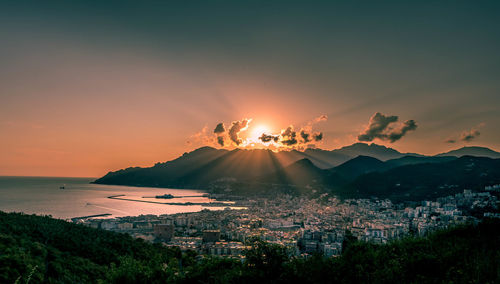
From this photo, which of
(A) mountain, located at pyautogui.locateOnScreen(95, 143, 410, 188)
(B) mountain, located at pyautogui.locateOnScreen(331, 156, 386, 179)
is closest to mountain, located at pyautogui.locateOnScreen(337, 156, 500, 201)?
(B) mountain, located at pyautogui.locateOnScreen(331, 156, 386, 179)

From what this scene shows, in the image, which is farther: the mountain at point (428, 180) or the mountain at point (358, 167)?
the mountain at point (358, 167)

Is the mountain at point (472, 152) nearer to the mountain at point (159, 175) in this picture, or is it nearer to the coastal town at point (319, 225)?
the coastal town at point (319, 225)

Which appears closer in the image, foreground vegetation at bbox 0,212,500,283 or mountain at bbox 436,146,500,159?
foreground vegetation at bbox 0,212,500,283

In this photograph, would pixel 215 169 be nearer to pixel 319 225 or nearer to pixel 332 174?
pixel 332 174

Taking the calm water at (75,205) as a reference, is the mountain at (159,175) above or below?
above

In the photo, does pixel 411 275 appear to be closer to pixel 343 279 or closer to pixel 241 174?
pixel 343 279

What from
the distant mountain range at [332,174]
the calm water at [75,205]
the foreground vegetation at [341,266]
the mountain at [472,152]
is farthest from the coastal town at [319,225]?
the mountain at [472,152]

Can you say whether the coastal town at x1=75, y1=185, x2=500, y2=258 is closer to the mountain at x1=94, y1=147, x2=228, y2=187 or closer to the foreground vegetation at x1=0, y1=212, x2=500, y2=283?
the foreground vegetation at x1=0, y1=212, x2=500, y2=283

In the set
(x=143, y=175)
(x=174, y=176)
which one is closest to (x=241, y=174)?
(x=174, y=176)
